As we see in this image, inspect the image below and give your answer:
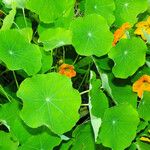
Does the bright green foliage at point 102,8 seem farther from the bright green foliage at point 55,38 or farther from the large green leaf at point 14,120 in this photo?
the large green leaf at point 14,120

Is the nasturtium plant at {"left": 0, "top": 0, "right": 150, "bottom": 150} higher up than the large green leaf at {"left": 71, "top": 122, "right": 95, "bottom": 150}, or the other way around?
the nasturtium plant at {"left": 0, "top": 0, "right": 150, "bottom": 150}

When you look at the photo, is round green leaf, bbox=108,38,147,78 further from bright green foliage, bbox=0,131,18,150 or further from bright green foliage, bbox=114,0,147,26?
bright green foliage, bbox=0,131,18,150

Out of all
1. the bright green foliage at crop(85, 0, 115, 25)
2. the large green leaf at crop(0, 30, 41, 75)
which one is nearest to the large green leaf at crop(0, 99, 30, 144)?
the large green leaf at crop(0, 30, 41, 75)

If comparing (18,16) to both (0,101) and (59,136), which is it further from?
(59,136)

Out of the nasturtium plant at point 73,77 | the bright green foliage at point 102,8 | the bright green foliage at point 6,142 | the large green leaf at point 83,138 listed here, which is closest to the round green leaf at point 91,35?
the nasturtium plant at point 73,77

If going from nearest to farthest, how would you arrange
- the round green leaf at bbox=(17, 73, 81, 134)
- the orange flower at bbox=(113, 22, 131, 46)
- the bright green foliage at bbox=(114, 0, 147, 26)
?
1. the round green leaf at bbox=(17, 73, 81, 134)
2. the orange flower at bbox=(113, 22, 131, 46)
3. the bright green foliage at bbox=(114, 0, 147, 26)

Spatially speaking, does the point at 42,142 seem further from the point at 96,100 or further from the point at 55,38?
the point at 55,38

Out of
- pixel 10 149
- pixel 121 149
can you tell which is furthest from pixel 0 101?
pixel 121 149

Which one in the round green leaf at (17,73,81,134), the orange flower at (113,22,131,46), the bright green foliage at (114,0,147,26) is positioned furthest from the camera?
the bright green foliage at (114,0,147,26)
